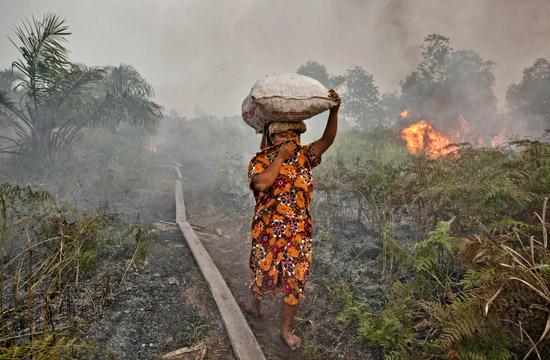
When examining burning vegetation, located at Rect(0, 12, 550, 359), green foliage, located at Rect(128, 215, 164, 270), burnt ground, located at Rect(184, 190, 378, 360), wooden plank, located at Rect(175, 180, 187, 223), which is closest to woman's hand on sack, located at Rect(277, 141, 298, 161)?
burning vegetation, located at Rect(0, 12, 550, 359)

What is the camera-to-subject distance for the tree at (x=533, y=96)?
57.9 ft

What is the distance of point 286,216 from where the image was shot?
2.21 m

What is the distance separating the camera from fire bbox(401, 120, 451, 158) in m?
14.4

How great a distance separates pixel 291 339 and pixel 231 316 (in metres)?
0.56

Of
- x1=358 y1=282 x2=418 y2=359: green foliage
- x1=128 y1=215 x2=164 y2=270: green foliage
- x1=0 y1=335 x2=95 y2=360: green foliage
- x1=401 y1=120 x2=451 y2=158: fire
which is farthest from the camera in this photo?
x1=401 y1=120 x2=451 y2=158: fire

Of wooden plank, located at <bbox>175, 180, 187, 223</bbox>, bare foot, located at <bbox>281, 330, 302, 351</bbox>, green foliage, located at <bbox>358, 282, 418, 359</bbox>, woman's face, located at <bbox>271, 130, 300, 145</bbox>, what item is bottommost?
bare foot, located at <bbox>281, 330, 302, 351</bbox>

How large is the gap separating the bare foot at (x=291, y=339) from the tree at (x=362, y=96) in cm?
3746

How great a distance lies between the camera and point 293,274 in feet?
7.26

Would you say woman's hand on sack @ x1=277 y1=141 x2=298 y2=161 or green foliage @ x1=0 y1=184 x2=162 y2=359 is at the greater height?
woman's hand on sack @ x1=277 y1=141 x2=298 y2=161

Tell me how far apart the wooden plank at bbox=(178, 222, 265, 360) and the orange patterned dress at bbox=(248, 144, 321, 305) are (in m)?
0.37

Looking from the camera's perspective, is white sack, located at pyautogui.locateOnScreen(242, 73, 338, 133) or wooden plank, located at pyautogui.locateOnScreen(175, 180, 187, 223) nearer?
white sack, located at pyautogui.locateOnScreen(242, 73, 338, 133)

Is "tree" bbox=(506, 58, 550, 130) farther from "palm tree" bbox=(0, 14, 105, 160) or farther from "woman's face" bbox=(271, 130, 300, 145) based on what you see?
"palm tree" bbox=(0, 14, 105, 160)

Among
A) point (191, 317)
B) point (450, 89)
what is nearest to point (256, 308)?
point (191, 317)

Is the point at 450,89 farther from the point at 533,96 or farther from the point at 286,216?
the point at 286,216
